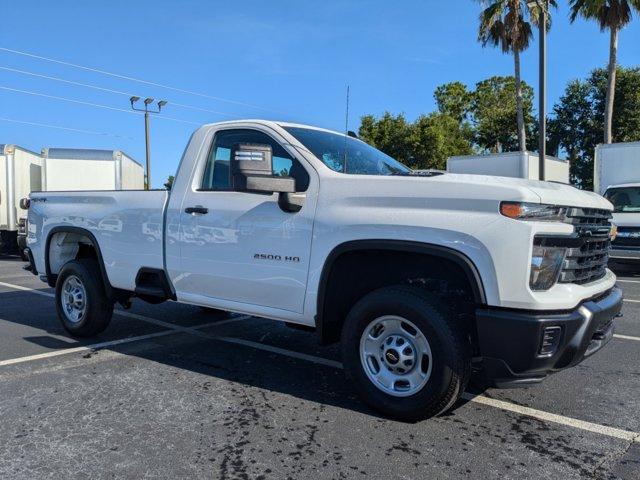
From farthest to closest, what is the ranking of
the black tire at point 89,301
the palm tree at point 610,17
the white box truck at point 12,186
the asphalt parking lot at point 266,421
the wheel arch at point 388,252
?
the palm tree at point 610,17 < the white box truck at point 12,186 < the black tire at point 89,301 < the wheel arch at point 388,252 < the asphalt parking lot at point 266,421

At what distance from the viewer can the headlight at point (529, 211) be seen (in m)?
3.19

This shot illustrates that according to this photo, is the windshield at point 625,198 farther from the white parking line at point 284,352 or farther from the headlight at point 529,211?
the headlight at point 529,211

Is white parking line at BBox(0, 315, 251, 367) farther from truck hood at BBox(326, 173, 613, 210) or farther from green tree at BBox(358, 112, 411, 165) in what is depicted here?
green tree at BBox(358, 112, 411, 165)

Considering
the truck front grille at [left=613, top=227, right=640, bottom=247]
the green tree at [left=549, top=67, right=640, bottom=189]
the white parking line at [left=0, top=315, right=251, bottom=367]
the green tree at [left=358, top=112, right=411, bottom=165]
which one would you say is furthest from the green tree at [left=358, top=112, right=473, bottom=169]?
the white parking line at [left=0, top=315, right=251, bottom=367]

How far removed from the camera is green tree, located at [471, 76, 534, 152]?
120ft

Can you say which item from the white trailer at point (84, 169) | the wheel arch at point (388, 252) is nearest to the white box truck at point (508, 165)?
the white trailer at point (84, 169)

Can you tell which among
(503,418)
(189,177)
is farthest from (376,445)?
(189,177)

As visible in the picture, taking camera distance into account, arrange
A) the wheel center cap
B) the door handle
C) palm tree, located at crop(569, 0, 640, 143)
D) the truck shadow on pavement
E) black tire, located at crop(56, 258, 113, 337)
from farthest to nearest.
Answer: palm tree, located at crop(569, 0, 640, 143)
black tire, located at crop(56, 258, 113, 337)
the door handle
the truck shadow on pavement
the wheel center cap

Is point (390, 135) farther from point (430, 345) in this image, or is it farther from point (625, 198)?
point (430, 345)

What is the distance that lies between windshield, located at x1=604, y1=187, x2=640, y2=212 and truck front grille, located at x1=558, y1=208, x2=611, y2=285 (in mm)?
9508

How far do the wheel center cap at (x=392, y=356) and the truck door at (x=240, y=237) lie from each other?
0.73 metres

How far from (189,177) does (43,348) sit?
2.36 metres

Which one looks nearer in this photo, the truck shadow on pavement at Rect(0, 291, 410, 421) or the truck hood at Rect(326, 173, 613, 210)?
the truck hood at Rect(326, 173, 613, 210)

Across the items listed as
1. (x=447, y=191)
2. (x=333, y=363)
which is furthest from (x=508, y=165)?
(x=447, y=191)
